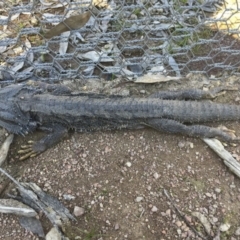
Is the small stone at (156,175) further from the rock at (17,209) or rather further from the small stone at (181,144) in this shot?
the rock at (17,209)

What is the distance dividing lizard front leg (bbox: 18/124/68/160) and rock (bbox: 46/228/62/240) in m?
0.74

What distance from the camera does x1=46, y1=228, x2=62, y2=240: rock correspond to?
3049mm

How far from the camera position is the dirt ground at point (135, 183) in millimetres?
3102

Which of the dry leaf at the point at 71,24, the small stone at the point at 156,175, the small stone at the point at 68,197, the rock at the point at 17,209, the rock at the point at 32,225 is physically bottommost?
the rock at the point at 32,225

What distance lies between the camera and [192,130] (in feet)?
11.6

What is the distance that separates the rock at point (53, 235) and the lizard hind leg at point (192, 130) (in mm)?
1221

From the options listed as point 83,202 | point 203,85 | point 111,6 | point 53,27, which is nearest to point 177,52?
point 203,85

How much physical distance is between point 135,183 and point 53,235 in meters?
0.75

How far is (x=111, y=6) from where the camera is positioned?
14.2 feet

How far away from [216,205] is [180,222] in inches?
12.8

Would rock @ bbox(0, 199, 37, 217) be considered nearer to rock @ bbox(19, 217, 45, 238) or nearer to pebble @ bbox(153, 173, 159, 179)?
rock @ bbox(19, 217, 45, 238)

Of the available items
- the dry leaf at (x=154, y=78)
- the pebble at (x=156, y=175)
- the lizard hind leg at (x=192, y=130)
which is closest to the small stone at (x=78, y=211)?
the pebble at (x=156, y=175)

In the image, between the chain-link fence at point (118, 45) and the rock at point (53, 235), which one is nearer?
the rock at point (53, 235)

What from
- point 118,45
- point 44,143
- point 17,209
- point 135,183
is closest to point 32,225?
point 17,209
